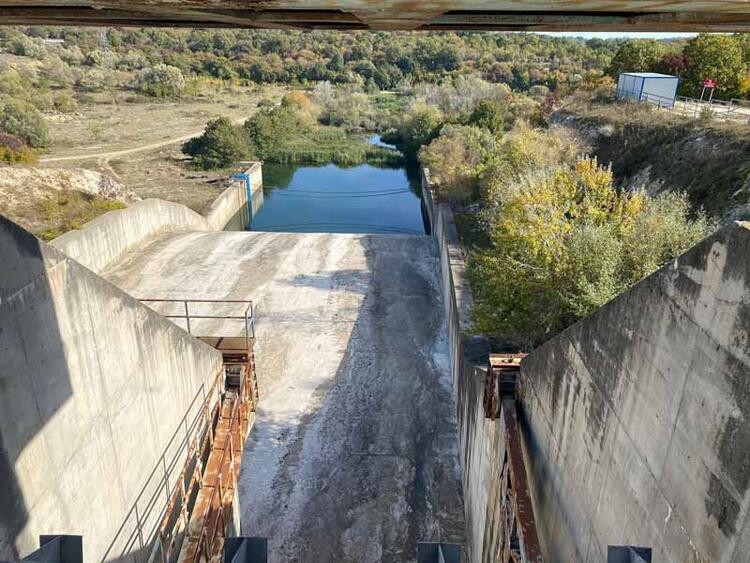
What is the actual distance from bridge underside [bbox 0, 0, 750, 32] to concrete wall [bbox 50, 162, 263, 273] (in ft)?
50.4

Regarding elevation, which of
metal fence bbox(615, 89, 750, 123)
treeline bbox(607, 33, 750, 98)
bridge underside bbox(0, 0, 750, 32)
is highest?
bridge underside bbox(0, 0, 750, 32)

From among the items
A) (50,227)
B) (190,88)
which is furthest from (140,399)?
(190,88)

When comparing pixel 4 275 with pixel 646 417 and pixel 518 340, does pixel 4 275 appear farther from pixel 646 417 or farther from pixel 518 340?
pixel 518 340

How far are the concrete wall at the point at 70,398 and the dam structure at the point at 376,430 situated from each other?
24 millimetres

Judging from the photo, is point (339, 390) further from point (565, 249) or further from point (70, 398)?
point (70, 398)

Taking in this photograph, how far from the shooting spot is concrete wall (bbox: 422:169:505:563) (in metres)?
8.23

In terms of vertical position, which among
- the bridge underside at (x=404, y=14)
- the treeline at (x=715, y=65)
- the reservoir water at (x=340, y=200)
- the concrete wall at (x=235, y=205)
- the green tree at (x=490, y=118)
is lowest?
the reservoir water at (x=340, y=200)

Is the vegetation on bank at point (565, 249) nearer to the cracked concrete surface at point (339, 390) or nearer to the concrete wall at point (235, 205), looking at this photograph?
the cracked concrete surface at point (339, 390)

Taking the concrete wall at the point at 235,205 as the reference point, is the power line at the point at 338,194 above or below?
below

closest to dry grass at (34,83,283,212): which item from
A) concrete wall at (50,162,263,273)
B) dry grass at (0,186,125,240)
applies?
concrete wall at (50,162,263,273)

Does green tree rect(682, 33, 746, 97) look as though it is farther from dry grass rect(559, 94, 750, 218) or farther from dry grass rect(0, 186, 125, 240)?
dry grass rect(0, 186, 125, 240)

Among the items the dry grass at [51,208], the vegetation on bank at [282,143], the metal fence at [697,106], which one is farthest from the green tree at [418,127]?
the dry grass at [51,208]

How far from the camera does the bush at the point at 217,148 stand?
35406 mm

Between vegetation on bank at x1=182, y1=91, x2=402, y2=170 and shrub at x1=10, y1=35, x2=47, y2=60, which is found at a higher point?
shrub at x1=10, y1=35, x2=47, y2=60
